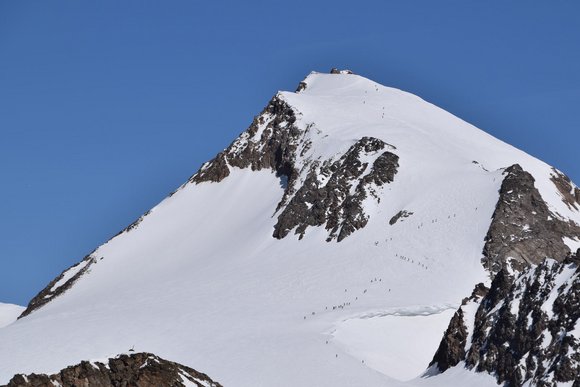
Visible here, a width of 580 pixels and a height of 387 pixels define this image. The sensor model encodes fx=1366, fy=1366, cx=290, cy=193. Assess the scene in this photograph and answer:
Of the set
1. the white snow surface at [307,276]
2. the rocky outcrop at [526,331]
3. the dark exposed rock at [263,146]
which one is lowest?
the rocky outcrop at [526,331]

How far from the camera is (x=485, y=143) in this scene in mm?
119188

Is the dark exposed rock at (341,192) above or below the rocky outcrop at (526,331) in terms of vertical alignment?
above

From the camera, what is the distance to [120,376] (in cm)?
4800

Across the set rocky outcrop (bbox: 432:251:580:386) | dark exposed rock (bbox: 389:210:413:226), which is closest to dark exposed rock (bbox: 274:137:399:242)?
dark exposed rock (bbox: 389:210:413:226)

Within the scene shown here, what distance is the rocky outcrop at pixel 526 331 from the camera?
5766 centimetres

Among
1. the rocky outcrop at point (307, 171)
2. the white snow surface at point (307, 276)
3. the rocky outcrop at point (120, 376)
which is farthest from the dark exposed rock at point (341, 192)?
the rocky outcrop at point (120, 376)

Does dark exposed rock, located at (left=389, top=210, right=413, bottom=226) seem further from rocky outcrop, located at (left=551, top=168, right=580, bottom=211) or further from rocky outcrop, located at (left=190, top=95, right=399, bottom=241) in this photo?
rocky outcrop, located at (left=551, top=168, right=580, bottom=211)

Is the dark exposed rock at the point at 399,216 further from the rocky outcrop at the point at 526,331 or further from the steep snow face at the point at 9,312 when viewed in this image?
the steep snow face at the point at 9,312

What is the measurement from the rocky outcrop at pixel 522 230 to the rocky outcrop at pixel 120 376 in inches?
1600

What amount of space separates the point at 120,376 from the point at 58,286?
65.8 meters

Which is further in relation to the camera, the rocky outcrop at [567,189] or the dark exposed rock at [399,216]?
the rocky outcrop at [567,189]

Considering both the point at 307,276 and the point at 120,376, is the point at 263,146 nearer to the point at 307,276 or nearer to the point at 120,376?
the point at 307,276

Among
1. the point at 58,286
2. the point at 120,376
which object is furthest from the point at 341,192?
the point at 120,376

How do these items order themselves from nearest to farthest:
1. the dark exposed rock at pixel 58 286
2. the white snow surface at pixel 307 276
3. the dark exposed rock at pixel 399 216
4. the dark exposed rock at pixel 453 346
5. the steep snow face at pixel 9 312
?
the dark exposed rock at pixel 453 346, the white snow surface at pixel 307 276, the dark exposed rock at pixel 399 216, the dark exposed rock at pixel 58 286, the steep snow face at pixel 9 312
